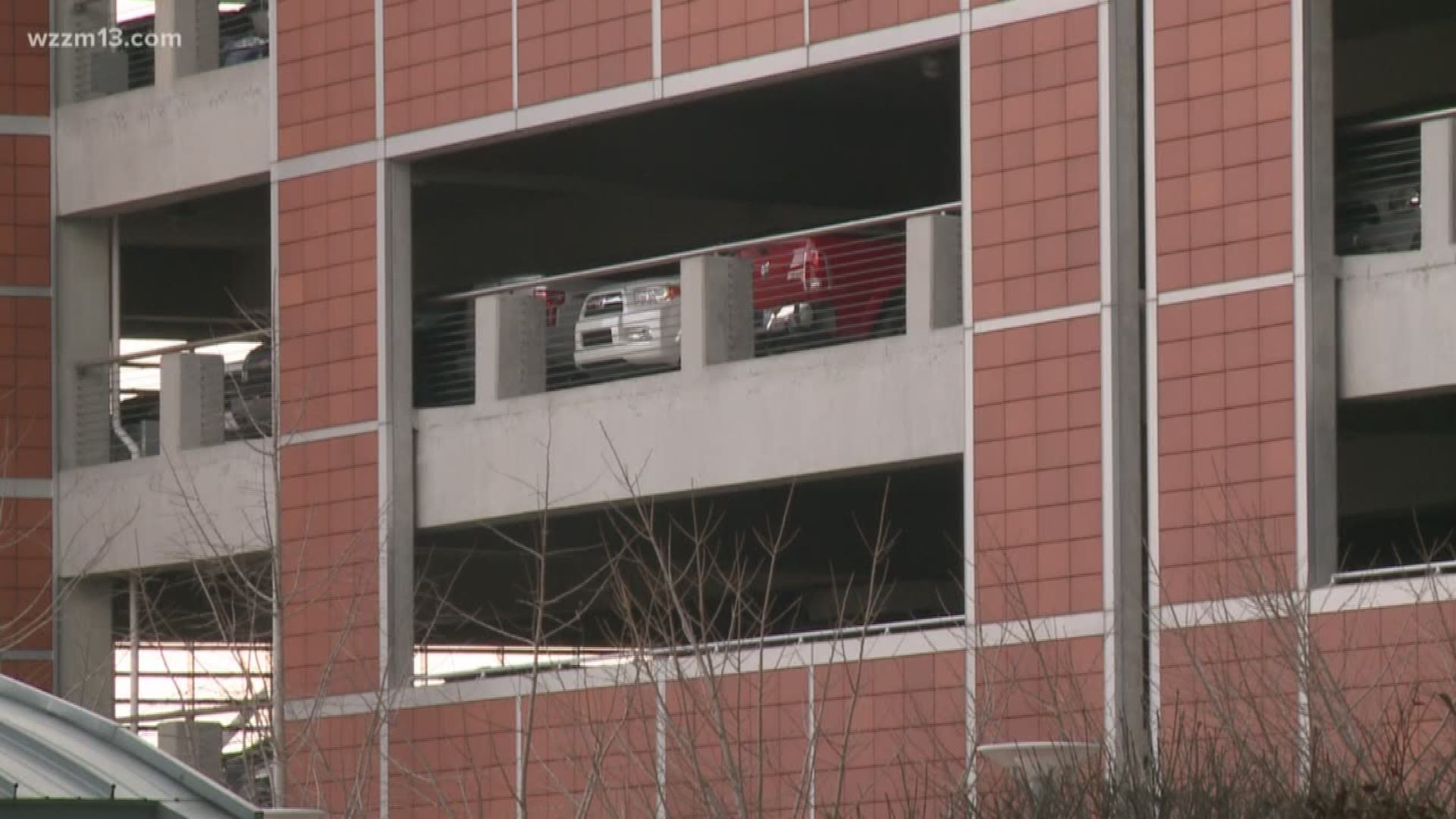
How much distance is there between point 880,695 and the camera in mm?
28406

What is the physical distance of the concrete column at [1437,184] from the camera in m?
25.8

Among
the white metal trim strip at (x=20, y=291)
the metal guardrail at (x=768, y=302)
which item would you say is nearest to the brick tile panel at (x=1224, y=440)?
the metal guardrail at (x=768, y=302)

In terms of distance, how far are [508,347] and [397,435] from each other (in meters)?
1.45

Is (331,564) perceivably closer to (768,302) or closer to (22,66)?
(768,302)

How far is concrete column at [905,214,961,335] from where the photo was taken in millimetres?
28781

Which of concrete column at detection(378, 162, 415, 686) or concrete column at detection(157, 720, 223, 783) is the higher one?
concrete column at detection(378, 162, 415, 686)

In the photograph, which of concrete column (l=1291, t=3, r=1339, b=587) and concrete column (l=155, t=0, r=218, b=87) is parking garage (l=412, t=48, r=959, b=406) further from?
concrete column (l=1291, t=3, r=1339, b=587)

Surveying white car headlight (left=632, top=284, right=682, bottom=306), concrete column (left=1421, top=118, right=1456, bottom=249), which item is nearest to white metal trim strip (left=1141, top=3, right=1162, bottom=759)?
concrete column (left=1421, top=118, right=1456, bottom=249)

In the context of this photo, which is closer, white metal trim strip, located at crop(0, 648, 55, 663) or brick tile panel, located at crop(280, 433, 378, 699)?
brick tile panel, located at crop(280, 433, 378, 699)

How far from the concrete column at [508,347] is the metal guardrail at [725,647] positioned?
2.74 m

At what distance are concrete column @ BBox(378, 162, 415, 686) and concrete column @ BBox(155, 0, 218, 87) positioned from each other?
3.91 m

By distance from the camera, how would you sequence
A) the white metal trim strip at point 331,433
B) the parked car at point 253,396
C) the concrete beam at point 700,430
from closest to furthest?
1. the concrete beam at point 700,430
2. the white metal trim strip at point 331,433
3. the parked car at point 253,396

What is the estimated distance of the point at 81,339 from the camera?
118ft

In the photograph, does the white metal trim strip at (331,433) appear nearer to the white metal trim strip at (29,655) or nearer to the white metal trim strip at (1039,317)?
the white metal trim strip at (29,655)
